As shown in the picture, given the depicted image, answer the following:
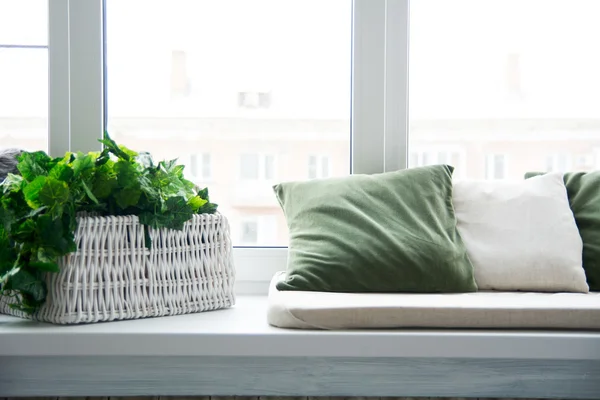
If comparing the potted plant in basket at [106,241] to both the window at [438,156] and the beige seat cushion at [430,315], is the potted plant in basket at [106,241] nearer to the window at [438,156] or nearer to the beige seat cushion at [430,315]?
the beige seat cushion at [430,315]

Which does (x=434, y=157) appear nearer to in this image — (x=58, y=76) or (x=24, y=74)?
(x=58, y=76)

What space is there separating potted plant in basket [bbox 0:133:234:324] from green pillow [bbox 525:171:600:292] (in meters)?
1.10

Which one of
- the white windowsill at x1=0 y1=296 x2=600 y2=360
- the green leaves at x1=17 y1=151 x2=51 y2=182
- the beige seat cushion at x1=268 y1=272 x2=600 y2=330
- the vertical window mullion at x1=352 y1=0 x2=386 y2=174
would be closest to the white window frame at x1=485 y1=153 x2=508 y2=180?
the vertical window mullion at x1=352 y1=0 x2=386 y2=174

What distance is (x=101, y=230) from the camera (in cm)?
170

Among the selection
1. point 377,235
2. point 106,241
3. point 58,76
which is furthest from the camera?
point 58,76

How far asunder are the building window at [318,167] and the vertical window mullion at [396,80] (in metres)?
0.21

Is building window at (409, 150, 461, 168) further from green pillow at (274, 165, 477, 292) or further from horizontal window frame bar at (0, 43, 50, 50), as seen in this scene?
horizontal window frame bar at (0, 43, 50, 50)

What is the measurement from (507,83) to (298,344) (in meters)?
1.28

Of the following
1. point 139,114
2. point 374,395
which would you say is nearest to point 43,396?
point 374,395

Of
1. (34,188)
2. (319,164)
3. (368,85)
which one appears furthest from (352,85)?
(34,188)

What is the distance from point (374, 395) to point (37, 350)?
82cm

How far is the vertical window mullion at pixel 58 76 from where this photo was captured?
7.29ft

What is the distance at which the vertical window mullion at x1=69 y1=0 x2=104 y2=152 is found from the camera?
2232 millimetres

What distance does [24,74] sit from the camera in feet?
7.48
